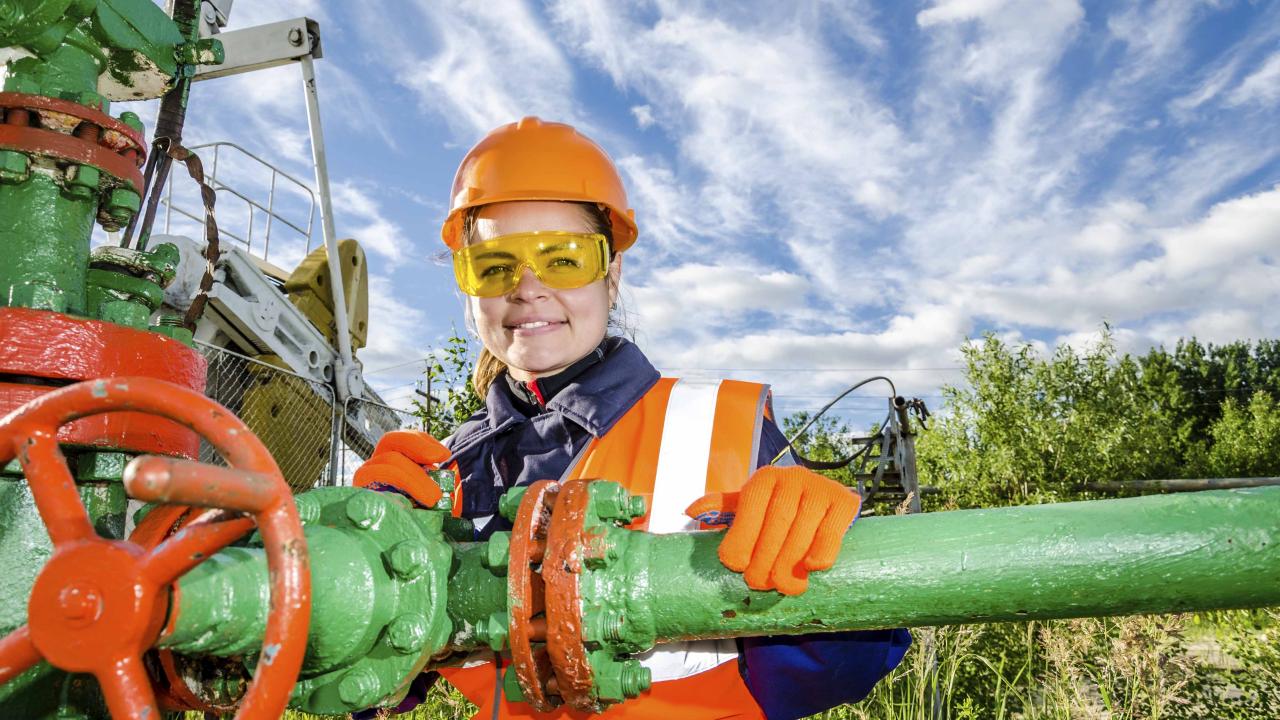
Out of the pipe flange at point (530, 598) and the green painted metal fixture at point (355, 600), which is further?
the pipe flange at point (530, 598)

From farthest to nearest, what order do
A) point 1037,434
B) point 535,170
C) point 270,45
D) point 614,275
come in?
point 1037,434 < point 270,45 < point 614,275 < point 535,170

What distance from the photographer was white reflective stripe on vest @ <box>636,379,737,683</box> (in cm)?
183

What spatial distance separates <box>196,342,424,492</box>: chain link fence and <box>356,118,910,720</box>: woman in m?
4.52

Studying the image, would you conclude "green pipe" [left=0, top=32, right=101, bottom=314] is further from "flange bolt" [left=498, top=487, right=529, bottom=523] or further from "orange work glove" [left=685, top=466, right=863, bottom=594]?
"orange work glove" [left=685, top=466, right=863, bottom=594]

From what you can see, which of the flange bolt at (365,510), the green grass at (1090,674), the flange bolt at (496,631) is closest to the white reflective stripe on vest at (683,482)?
the flange bolt at (496,631)

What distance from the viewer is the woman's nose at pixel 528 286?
2.19 meters

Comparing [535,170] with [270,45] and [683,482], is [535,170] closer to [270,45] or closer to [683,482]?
[683,482]

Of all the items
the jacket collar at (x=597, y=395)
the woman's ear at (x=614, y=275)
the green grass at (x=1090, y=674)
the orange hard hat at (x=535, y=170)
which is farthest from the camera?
the green grass at (x=1090, y=674)

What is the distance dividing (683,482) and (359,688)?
39.1 inches

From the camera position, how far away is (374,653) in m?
1.11

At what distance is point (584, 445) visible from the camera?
219 cm

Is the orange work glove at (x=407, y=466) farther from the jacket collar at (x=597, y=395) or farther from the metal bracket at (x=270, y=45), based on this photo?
the metal bracket at (x=270, y=45)

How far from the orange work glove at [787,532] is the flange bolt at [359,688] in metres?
0.48

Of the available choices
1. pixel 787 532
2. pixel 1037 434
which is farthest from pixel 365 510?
pixel 1037 434
